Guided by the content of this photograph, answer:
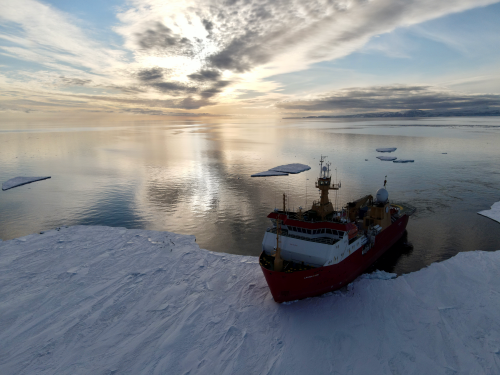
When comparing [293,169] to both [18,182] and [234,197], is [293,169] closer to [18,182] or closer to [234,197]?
[234,197]

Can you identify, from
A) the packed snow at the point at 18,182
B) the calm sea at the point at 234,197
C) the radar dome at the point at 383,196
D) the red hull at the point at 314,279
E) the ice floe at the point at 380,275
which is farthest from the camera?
the packed snow at the point at 18,182

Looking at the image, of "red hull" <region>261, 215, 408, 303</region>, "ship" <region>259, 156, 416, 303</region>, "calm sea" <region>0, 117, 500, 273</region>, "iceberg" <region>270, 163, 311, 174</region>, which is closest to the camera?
"red hull" <region>261, 215, 408, 303</region>

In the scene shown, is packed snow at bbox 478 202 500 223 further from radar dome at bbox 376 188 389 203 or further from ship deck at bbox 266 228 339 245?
ship deck at bbox 266 228 339 245

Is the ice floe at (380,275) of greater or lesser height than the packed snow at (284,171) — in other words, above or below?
below

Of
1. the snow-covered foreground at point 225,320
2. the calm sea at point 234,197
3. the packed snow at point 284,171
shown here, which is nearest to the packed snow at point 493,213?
the calm sea at point 234,197

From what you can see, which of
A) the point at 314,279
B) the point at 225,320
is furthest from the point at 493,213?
the point at 225,320

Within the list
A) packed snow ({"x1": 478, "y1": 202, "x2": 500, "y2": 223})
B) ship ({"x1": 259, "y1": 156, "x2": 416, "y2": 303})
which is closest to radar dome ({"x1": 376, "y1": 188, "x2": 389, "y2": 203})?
ship ({"x1": 259, "y1": 156, "x2": 416, "y2": 303})

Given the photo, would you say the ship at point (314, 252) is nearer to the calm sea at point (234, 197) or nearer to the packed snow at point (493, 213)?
the calm sea at point (234, 197)
